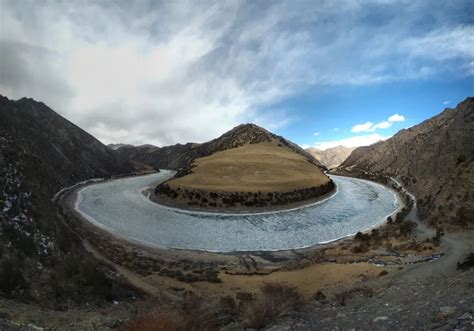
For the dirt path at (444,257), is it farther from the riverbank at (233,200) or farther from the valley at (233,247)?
the riverbank at (233,200)

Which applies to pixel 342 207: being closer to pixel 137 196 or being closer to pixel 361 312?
pixel 137 196

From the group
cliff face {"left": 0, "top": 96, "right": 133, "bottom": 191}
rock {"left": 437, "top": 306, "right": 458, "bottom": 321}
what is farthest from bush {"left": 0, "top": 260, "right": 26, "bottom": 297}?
cliff face {"left": 0, "top": 96, "right": 133, "bottom": 191}

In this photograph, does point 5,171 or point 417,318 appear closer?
point 417,318

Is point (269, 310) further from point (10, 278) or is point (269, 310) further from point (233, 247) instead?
point (233, 247)

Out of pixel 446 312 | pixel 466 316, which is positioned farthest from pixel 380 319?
pixel 466 316

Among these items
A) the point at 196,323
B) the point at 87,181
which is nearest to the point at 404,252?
the point at 196,323

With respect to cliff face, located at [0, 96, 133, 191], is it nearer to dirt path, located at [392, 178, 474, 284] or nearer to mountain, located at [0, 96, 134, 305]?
mountain, located at [0, 96, 134, 305]

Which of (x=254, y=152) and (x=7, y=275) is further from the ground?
(x=254, y=152)
